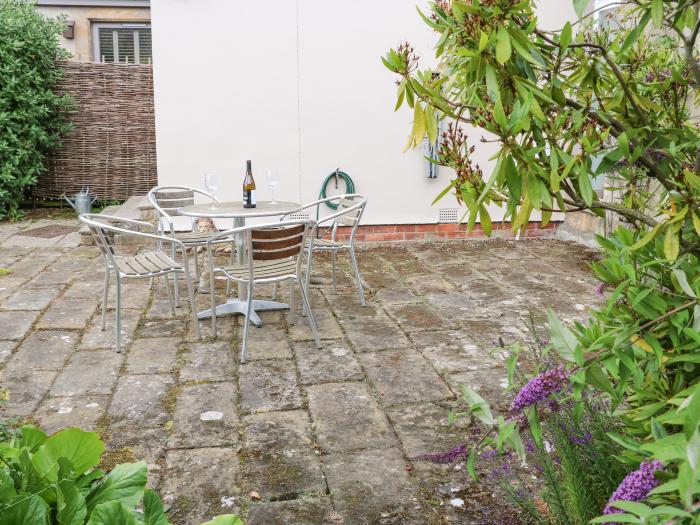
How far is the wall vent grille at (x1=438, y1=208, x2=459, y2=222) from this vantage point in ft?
25.5

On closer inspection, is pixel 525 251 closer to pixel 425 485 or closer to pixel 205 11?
pixel 205 11

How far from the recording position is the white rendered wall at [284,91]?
283 inches

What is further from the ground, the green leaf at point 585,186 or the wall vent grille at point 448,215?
the green leaf at point 585,186

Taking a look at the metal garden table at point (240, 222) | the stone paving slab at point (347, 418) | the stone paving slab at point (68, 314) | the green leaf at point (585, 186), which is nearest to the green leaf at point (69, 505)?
the green leaf at point (585, 186)

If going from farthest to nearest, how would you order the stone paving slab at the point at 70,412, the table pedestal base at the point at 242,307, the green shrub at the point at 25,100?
the green shrub at the point at 25,100, the table pedestal base at the point at 242,307, the stone paving slab at the point at 70,412

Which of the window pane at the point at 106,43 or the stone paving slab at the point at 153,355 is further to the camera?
the window pane at the point at 106,43

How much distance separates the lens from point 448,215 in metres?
7.80

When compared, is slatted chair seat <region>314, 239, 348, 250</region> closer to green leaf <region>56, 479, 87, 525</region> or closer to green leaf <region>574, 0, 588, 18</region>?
green leaf <region>574, 0, 588, 18</region>

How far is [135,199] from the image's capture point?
8.43 meters

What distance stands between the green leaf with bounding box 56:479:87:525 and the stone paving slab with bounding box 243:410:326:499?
1791mm

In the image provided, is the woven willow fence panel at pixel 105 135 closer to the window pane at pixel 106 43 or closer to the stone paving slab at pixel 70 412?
the window pane at pixel 106 43

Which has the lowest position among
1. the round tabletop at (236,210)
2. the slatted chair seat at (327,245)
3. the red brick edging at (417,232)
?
the red brick edging at (417,232)

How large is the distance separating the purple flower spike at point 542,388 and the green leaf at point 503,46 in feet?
2.09

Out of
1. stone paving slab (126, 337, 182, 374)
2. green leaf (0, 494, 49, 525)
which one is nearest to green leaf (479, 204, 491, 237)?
green leaf (0, 494, 49, 525)
